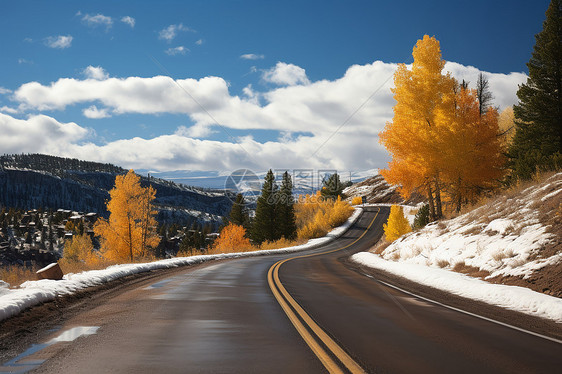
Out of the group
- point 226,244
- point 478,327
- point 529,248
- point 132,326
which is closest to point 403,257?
point 529,248

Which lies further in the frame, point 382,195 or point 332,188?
point 332,188

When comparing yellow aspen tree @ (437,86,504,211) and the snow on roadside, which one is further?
yellow aspen tree @ (437,86,504,211)

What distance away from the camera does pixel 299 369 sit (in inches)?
160

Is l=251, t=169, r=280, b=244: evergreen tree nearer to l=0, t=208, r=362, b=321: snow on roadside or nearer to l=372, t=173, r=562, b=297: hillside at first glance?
l=372, t=173, r=562, b=297: hillside

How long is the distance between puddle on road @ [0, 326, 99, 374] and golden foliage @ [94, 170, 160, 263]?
41.5 metres

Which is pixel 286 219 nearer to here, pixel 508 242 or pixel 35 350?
pixel 508 242

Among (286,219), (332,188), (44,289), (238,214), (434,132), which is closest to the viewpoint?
(44,289)

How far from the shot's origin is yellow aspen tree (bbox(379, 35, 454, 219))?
26766mm

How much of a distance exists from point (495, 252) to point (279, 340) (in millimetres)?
11461

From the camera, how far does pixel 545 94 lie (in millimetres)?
32062

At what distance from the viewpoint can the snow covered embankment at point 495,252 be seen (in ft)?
32.2

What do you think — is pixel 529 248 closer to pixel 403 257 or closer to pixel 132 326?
pixel 403 257

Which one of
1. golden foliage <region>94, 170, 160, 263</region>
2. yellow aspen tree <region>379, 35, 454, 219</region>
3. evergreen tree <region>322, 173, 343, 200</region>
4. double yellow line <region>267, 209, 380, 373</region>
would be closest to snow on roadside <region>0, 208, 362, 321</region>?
double yellow line <region>267, 209, 380, 373</region>

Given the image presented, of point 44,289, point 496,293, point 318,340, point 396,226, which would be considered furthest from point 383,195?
point 318,340
